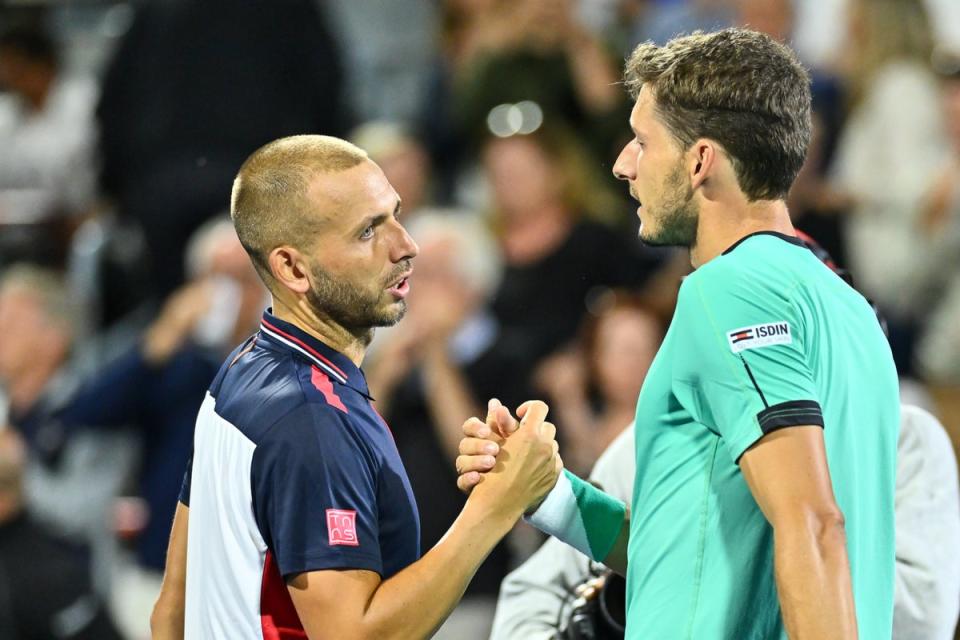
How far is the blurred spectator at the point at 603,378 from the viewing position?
5586 mm

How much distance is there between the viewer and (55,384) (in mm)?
6840

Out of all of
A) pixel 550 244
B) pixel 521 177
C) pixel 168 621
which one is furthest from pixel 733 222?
pixel 521 177

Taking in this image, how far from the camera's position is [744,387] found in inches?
101

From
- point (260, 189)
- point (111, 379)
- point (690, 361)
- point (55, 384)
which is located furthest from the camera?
point (55, 384)

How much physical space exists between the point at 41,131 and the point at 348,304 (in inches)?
216

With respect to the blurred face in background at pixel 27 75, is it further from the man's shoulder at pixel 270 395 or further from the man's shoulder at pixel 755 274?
the man's shoulder at pixel 755 274

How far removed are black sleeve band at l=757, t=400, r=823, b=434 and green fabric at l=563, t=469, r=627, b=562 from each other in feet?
2.32

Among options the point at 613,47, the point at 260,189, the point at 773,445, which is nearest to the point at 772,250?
the point at 773,445

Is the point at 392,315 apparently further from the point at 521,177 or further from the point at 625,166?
the point at 521,177

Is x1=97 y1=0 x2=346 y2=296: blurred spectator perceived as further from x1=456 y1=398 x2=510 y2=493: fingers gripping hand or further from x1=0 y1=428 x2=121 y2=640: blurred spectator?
x1=456 y1=398 x2=510 y2=493: fingers gripping hand

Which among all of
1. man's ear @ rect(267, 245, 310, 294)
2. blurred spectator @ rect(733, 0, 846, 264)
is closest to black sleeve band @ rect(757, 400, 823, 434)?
man's ear @ rect(267, 245, 310, 294)

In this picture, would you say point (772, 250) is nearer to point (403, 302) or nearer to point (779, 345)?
point (779, 345)

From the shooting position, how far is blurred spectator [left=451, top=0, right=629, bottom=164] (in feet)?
21.9

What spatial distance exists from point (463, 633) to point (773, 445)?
9.76 feet
